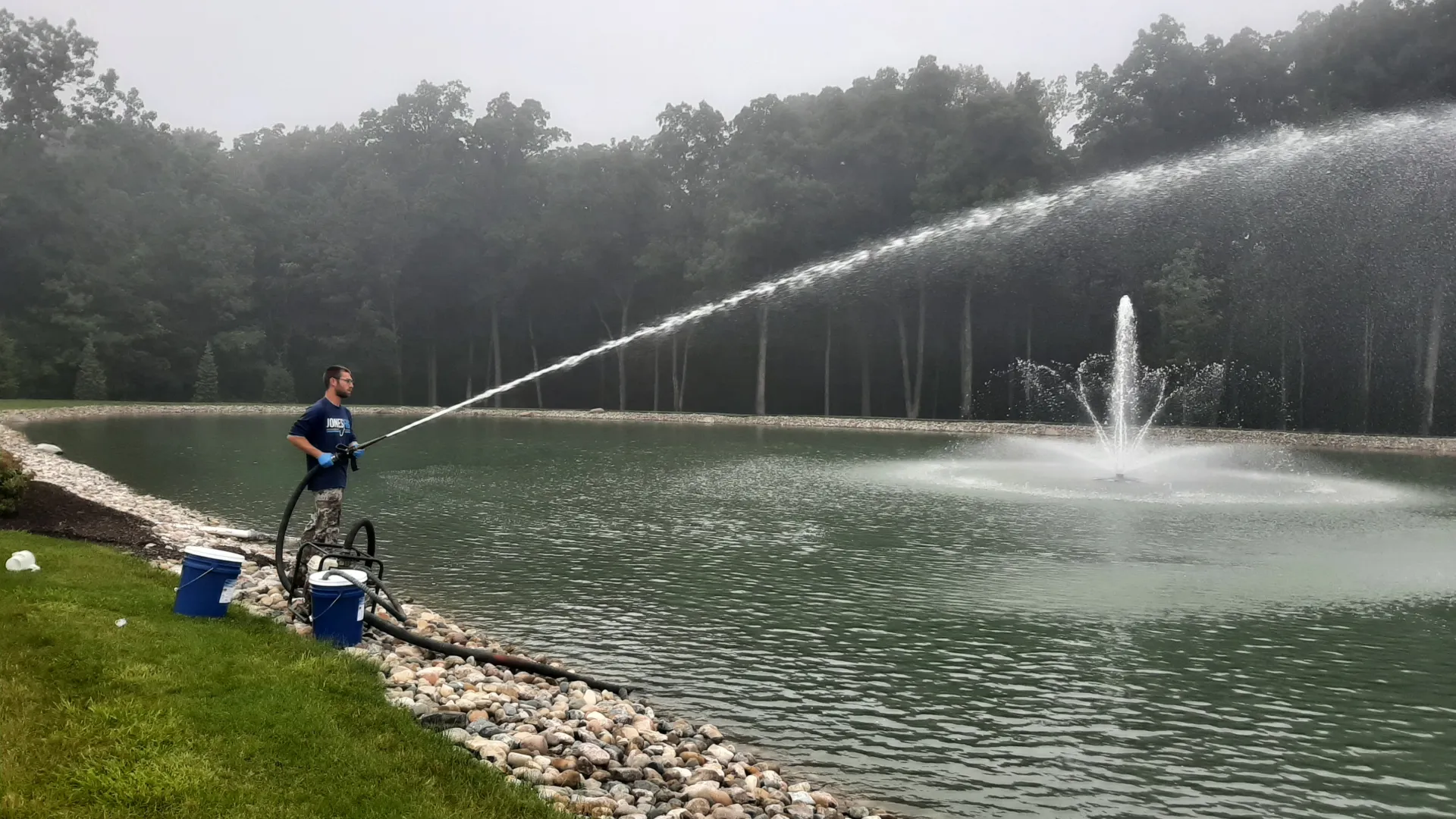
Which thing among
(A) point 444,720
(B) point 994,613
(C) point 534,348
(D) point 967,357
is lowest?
(B) point 994,613

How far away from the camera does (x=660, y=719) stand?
793cm

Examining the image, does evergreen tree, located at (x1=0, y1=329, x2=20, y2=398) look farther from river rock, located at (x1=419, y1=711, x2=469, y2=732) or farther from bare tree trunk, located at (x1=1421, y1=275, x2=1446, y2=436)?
bare tree trunk, located at (x1=1421, y1=275, x2=1446, y2=436)

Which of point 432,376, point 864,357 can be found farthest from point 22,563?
point 432,376

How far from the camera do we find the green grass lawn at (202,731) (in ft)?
16.3

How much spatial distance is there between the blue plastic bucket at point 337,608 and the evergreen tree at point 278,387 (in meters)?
55.6

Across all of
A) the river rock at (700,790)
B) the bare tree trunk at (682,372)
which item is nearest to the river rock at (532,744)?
the river rock at (700,790)

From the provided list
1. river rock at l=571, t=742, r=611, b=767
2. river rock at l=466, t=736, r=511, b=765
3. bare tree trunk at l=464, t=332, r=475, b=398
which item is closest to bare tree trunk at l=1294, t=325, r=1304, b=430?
river rock at l=571, t=742, r=611, b=767

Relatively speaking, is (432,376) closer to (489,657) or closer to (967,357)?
(967,357)

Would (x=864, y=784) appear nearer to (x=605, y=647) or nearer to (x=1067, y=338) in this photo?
(x=605, y=647)

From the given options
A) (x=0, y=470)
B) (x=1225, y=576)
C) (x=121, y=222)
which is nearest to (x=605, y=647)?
(x=1225, y=576)

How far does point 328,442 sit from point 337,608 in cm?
181

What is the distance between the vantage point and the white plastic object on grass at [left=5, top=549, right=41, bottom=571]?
9.23 metres

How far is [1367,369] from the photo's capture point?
40406 millimetres


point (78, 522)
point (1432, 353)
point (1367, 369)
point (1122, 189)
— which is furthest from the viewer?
point (1122, 189)
